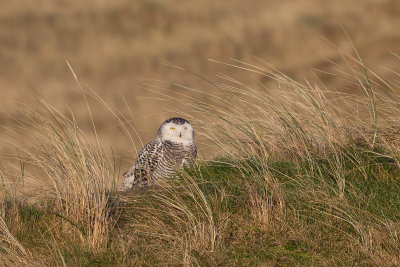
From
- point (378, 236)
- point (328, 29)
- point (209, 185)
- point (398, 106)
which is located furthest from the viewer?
point (328, 29)

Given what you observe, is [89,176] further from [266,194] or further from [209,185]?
[266,194]

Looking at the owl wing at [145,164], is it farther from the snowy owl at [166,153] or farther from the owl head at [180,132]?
the owl head at [180,132]

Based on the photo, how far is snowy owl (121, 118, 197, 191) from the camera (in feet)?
14.5

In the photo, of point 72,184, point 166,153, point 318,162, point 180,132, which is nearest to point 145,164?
point 166,153

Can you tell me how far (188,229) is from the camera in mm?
3219

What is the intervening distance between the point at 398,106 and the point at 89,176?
6.63 feet

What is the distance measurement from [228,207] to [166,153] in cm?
120

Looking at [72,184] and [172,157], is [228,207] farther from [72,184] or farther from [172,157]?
[172,157]

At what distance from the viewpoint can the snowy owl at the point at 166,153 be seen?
4418 millimetres

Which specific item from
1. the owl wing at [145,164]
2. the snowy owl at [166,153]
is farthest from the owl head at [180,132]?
the owl wing at [145,164]

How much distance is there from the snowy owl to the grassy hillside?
0.44 meters

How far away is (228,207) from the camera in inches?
134

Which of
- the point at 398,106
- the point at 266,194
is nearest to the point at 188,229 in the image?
the point at 266,194

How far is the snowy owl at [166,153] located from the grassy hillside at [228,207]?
1.44 feet
